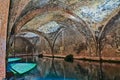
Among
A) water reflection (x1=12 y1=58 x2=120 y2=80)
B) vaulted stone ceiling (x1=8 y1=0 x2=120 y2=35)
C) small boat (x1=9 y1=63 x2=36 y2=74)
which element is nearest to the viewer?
water reflection (x1=12 y1=58 x2=120 y2=80)

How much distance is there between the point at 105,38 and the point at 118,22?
1295mm

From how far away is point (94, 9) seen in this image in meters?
8.77

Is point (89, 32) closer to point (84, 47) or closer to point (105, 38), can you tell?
point (105, 38)

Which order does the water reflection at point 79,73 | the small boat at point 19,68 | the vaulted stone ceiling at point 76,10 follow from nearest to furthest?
the water reflection at point 79,73 → the vaulted stone ceiling at point 76,10 → the small boat at point 19,68

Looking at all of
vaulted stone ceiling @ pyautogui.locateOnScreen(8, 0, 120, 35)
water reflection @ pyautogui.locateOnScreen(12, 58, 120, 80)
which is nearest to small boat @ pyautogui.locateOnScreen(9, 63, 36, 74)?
water reflection @ pyautogui.locateOnScreen(12, 58, 120, 80)

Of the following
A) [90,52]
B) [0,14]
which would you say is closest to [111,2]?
[90,52]

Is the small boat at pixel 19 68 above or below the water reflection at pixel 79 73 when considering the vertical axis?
above

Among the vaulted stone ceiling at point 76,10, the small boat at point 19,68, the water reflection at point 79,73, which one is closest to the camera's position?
the water reflection at point 79,73

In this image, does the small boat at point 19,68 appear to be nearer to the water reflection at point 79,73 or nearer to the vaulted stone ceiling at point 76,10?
the water reflection at point 79,73

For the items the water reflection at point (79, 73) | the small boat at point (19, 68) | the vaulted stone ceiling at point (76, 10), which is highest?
the vaulted stone ceiling at point (76, 10)

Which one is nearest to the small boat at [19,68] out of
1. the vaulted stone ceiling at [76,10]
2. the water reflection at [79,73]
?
the water reflection at [79,73]

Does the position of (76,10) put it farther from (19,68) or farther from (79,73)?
(19,68)

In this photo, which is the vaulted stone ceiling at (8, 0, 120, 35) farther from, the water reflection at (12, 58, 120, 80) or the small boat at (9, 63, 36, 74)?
the water reflection at (12, 58, 120, 80)

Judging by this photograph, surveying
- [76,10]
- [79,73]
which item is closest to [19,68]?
[79,73]
